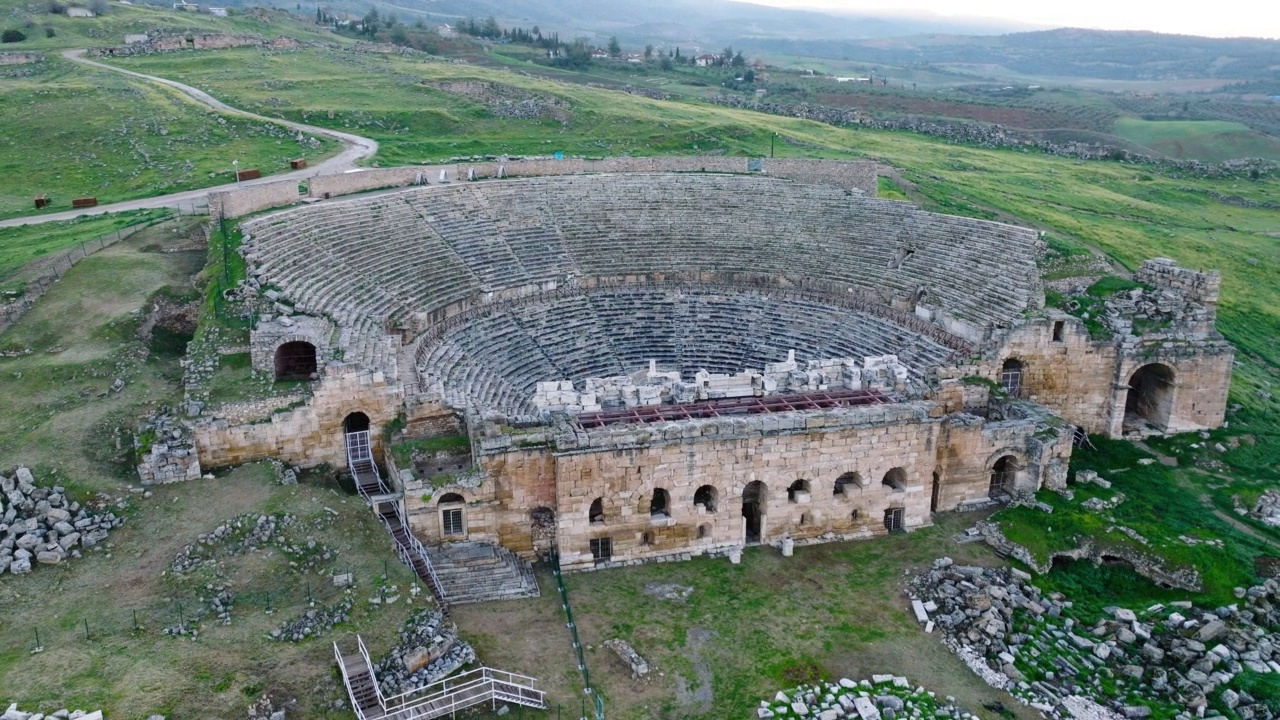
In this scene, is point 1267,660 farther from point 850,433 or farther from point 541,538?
point 541,538

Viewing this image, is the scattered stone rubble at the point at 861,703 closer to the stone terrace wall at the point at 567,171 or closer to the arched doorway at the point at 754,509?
the arched doorway at the point at 754,509

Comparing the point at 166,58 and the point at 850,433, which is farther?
the point at 166,58

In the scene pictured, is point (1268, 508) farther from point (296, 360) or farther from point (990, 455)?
point (296, 360)

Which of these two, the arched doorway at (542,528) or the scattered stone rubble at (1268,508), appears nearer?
the arched doorway at (542,528)

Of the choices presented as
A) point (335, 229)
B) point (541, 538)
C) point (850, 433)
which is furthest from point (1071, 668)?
point (335, 229)

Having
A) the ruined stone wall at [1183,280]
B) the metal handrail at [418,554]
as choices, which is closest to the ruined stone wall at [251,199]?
the metal handrail at [418,554]

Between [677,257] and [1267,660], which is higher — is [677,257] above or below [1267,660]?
above

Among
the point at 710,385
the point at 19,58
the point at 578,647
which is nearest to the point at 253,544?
the point at 578,647
